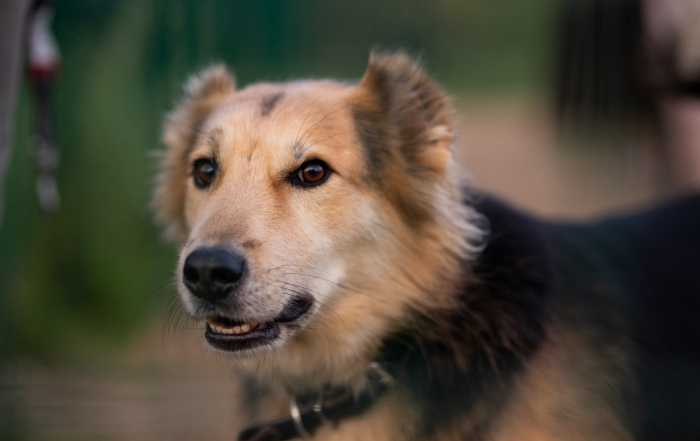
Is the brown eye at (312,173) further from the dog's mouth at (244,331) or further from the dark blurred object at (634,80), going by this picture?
the dark blurred object at (634,80)

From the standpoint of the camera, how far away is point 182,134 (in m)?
2.61

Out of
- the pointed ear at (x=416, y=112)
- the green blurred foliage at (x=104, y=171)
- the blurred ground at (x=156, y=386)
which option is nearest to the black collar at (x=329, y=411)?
the blurred ground at (x=156, y=386)

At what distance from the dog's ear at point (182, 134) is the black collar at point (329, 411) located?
0.90m

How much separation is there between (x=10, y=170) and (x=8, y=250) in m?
0.55

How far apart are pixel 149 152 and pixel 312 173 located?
1577 mm

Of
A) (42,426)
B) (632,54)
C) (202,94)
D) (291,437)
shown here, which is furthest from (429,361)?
(632,54)

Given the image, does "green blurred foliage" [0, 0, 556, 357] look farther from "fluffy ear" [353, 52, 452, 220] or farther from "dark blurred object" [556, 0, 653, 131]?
"dark blurred object" [556, 0, 653, 131]

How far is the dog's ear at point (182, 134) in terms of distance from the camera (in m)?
2.54

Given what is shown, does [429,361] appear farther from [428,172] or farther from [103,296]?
[103,296]

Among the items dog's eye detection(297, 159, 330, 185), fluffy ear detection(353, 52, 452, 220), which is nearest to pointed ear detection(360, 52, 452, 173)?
fluffy ear detection(353, 52, 452, 220)

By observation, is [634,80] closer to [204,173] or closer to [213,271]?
[204,173]

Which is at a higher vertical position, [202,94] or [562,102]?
[202,94]

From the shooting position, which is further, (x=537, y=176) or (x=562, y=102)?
(x=537, y=176)

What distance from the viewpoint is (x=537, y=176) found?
677 cm
